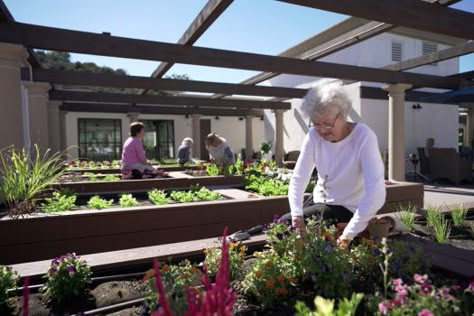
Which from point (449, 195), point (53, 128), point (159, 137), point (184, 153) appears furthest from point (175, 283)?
point (159, 137)

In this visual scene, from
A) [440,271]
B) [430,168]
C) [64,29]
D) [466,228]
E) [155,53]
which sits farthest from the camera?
[430,168]

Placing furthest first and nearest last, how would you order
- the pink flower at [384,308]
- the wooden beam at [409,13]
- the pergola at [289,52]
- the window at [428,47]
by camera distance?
the window at [428,47], the pergola at [289,52], the wooden beam at [409,13], the pink flower at [384,308]

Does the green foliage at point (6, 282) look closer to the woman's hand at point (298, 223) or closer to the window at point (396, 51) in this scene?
the woman's hand at point (298, 223)

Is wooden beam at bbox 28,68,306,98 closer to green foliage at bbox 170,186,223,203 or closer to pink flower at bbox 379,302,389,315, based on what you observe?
green foliage at bbox 170,186,223,203

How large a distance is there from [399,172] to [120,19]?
6.34 meters

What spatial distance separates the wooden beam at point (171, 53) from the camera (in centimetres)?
451

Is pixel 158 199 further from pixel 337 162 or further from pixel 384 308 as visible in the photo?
pixel 384 308

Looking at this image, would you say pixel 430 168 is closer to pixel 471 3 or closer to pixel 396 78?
pixel 396 78

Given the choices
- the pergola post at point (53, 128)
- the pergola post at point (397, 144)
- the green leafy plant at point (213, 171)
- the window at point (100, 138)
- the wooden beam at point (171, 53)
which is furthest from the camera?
the window at point (100, 138)

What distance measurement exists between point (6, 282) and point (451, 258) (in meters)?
2.48

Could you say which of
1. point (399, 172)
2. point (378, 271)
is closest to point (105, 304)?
point (378, 271)

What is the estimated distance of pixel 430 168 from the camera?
961 centimetres

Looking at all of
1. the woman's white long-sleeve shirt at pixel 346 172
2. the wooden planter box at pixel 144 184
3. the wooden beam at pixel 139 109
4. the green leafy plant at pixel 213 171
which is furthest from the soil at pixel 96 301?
the wooden beam at pixel 139 109

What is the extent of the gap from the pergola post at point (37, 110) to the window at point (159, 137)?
11.6m
